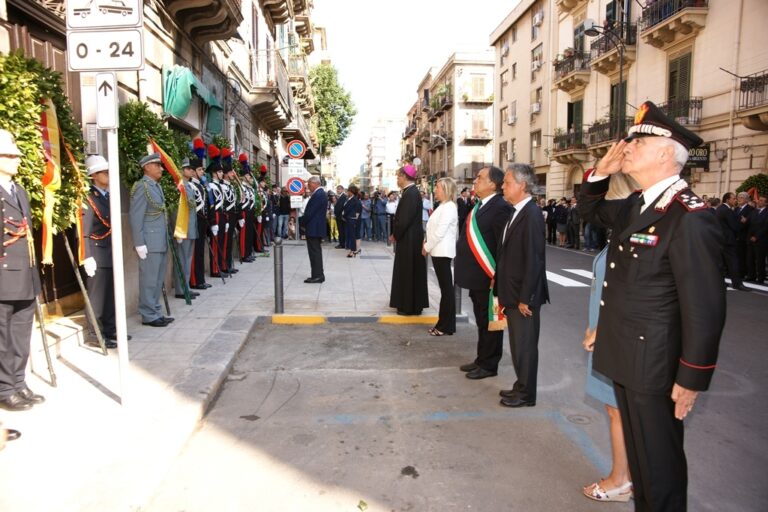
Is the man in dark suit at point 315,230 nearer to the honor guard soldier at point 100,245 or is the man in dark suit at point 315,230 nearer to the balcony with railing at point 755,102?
the honor guard soldier at point 100,245

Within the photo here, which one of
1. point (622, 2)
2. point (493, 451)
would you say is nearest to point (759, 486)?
point (493, 451)

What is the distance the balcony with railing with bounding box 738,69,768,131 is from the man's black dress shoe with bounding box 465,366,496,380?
15062 millimetres

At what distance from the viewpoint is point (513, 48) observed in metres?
40.1

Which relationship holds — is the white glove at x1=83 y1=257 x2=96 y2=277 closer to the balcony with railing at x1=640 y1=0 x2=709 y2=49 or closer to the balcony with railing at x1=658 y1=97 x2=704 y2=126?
the balcony with railing at x1=658 y1=97 x2=704 y2=126

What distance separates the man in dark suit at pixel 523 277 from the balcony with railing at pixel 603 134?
69.6 feet

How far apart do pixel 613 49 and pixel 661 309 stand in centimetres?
2549

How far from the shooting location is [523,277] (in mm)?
4617

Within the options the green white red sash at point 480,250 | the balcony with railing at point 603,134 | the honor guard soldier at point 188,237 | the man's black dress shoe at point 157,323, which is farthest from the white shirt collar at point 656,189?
the balcony with railing at point 603,134

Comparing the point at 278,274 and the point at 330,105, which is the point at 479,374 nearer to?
the point at 278,274

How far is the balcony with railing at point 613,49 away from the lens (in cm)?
2411

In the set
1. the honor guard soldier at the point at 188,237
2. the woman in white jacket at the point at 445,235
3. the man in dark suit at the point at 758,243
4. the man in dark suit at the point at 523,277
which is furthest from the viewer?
the man in dark suit at the point at 758,243

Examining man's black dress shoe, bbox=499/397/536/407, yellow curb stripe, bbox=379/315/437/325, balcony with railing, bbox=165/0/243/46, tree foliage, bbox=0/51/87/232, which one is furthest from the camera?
balcony with railing, bbox=165/0/243/46

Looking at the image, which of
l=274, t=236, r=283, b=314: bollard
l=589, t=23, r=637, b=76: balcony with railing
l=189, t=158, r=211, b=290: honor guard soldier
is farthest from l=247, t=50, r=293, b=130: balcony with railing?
l=589, t=23, r=637, b=76: balcony with railing

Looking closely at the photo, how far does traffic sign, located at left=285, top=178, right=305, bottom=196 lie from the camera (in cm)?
1719
